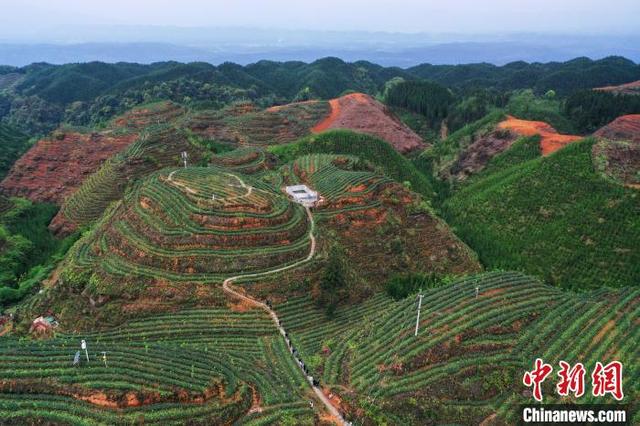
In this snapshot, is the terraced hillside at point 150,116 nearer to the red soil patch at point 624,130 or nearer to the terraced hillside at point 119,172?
the terraced hillside at point 119,172

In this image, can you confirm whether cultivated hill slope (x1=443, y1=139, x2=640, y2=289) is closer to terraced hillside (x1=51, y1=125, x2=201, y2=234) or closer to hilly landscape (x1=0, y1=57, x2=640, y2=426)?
hilly landscape (x1=0, y1=57, x2=640, y2=426)

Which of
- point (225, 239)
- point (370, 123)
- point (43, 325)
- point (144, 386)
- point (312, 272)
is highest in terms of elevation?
point (370, 123)

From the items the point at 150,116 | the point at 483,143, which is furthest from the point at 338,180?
the point at 150,116

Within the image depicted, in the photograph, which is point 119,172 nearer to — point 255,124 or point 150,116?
point 255,124

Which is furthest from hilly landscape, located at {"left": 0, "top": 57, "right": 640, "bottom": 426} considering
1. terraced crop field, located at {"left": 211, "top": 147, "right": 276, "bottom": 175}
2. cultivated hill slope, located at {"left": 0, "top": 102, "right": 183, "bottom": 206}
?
terraced crop field, located at {"left": 211, "top": 147, "right": 276, "bottom": 175}

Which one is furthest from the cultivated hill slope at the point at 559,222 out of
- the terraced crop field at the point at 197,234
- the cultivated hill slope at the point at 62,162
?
the cultivated hill slope at the point at 62,162
